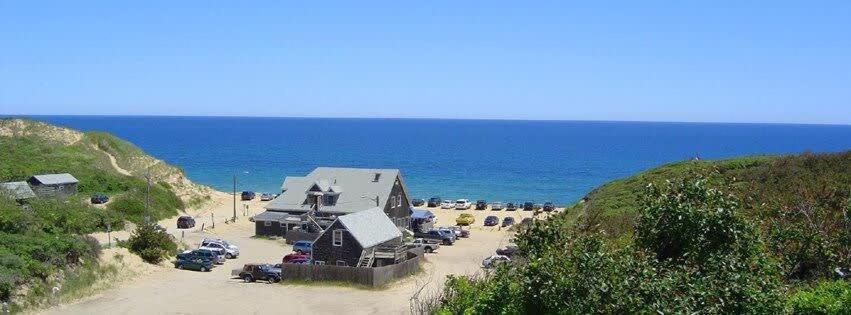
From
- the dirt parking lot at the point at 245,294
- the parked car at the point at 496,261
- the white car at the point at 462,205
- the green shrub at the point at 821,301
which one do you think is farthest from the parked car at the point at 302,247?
the green shrub at the point at 821,301

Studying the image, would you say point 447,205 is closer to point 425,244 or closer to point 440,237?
point 440,237

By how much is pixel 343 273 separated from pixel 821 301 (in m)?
27.1

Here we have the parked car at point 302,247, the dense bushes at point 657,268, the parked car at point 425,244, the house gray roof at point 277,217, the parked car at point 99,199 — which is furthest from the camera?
the parked car at point 99,199

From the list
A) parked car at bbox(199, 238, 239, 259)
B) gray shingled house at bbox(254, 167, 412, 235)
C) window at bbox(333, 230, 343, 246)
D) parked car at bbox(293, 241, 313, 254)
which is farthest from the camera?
gray shingled house at bbox(254, 167, 412, 235)

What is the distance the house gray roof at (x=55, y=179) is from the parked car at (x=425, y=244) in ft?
108

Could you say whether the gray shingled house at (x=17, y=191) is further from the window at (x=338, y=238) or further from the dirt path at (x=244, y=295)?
the window at (x=338, y=238)

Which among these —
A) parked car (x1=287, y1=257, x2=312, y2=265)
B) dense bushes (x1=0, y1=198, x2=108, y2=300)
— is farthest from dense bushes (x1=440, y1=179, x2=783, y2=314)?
parked car (x1=287, y1=257, x2=312, y2=265)

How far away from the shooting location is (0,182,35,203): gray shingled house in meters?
55.0

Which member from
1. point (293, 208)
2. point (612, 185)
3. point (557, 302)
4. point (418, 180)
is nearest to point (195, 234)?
point (293, 208)

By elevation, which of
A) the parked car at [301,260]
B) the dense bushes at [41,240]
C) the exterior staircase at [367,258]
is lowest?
the parked car at [301,260]

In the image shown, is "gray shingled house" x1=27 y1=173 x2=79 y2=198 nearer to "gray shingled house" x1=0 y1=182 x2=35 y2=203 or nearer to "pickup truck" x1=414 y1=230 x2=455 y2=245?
"gray shingled house" x1=0 y1=182 x2=35 y2=203

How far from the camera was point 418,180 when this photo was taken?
417 ft

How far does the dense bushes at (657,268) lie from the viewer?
14516 millimetres

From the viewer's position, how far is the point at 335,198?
58.8m
